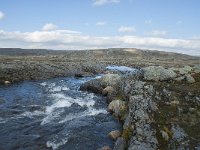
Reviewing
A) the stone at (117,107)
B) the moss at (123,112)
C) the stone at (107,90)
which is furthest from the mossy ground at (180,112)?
the stone at (107,90)

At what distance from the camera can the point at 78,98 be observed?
3412 centimetres

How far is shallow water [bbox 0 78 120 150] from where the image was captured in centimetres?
1916

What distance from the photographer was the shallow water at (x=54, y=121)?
62.8 feet

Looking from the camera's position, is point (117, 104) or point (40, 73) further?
point (40, 73)

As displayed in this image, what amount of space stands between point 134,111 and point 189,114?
12.1ft

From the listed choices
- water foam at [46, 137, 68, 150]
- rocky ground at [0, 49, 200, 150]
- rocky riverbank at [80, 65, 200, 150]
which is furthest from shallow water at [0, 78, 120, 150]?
rocky riverbank at [80, 65, 200, 150]

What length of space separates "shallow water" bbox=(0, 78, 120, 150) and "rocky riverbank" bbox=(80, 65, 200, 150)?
204cm

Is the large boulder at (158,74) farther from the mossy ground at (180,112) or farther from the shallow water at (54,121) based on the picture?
the shallow water at (54,121)

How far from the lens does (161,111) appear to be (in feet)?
63.4

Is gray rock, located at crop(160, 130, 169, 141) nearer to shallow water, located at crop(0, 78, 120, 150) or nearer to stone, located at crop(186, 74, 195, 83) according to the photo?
shallow water, located at crop(0, 78, 120, 150)

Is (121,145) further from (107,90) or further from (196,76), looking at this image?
(107,90)

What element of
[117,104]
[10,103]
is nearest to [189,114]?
[117,104]

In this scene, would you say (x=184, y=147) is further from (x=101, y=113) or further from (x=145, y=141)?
(x=101, y=113)

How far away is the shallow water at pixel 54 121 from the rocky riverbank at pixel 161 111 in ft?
6.68
